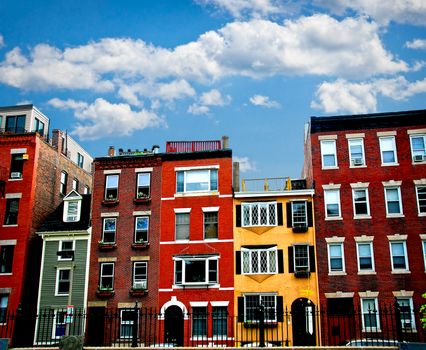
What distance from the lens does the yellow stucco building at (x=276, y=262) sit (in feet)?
119

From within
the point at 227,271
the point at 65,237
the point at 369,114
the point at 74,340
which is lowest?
the point at 74,340

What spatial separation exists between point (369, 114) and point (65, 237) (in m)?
26.1

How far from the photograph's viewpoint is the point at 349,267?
36875 mm

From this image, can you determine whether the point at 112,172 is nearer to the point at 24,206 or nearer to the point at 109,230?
the point at 109,230

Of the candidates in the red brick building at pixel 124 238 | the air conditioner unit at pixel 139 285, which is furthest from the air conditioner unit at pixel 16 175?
the air conditioner unit at pixel 139 285

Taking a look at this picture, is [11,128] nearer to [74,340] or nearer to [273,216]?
[273,216]

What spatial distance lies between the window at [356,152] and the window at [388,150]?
58.4 inches

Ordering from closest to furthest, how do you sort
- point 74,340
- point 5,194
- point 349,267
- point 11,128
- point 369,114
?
1. point 74,340
2. point 349,267
3. point 369,114
4. point 5,194
5. point 11,128

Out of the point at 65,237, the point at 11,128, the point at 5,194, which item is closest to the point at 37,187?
the point at 5,194

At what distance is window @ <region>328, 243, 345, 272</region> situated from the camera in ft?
122

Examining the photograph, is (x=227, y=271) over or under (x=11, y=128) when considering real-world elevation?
under

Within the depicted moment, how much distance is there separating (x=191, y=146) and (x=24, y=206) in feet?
48.1

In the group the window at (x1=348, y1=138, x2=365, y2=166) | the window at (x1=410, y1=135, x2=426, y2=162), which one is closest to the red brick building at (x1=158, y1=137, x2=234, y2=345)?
the window at (x1=348, y1=138, x2=365, y2=166)

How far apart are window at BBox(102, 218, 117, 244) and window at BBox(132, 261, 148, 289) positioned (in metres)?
2.97
